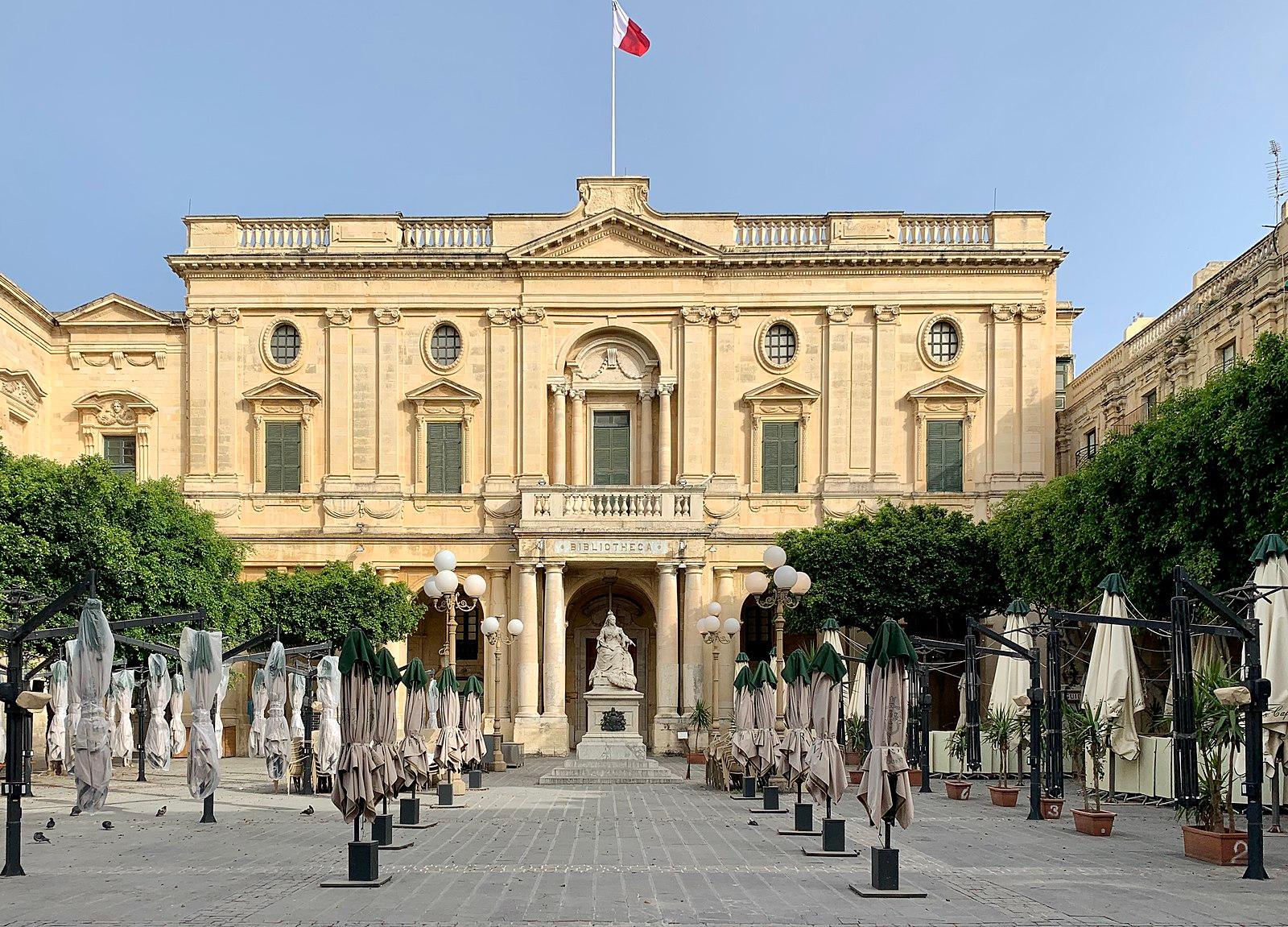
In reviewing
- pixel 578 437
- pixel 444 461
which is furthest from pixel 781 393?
pixel 444 461

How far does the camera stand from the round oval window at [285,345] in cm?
4806

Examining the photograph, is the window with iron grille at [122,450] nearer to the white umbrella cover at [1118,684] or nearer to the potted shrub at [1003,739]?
the potted shrub at [1003,739]

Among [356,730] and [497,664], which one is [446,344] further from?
[356,730]

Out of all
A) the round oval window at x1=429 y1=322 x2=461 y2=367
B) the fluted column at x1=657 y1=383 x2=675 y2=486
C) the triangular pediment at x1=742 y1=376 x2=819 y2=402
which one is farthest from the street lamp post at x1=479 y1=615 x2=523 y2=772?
the triangular pediment at x1=742 y1=376 x2=819 y2=402

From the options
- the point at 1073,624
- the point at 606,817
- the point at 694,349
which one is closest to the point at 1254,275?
the point at 1073,624

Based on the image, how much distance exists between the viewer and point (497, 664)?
46250mm

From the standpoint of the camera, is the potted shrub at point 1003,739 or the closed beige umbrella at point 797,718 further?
the potted shrub at point 1003,739

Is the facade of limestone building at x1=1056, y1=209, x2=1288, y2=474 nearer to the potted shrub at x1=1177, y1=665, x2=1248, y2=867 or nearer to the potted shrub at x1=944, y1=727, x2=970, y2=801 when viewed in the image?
the potted shrub at x1=944, y1=727, x2=970, y2=801

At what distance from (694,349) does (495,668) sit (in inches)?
499

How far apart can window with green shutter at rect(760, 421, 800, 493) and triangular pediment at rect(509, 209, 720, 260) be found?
20.6 feet

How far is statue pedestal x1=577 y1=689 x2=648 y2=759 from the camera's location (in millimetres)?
34812

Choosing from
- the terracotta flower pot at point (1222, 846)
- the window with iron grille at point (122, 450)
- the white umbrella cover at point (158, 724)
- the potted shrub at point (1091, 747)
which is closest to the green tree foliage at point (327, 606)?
the window with iron grille at point (122, 450)

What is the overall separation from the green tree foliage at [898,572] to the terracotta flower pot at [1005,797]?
1489cm

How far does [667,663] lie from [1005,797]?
18012mm
